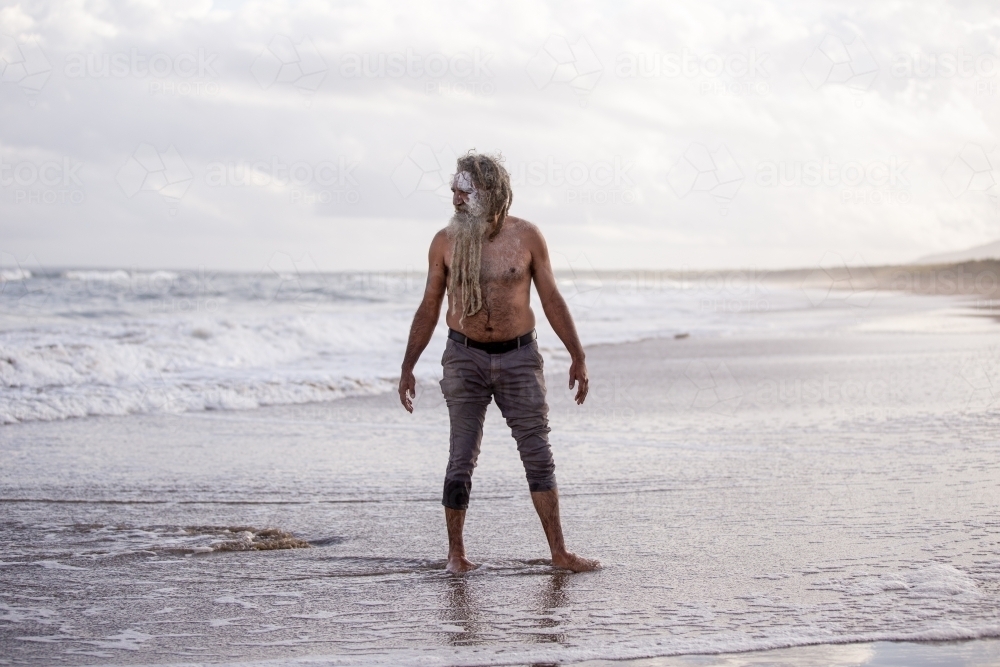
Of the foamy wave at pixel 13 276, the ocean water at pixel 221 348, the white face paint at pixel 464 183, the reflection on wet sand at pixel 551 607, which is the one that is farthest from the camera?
the foamy wave at pixel 13 276

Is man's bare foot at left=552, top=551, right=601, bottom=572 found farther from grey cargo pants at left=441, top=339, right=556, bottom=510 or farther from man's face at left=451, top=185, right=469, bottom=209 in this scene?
man's face at left=451, top=185, right=469, bottom=209

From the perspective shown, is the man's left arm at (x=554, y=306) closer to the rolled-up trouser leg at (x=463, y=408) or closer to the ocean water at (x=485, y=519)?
the rolled-up trouser leg at (x=463, y=408)

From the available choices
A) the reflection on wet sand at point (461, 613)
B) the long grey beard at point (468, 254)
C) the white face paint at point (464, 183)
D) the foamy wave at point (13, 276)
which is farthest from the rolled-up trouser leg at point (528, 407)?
the foamy wave at point (13, 276)

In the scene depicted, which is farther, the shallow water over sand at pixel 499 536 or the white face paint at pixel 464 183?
the white face paint at pixel 464 183

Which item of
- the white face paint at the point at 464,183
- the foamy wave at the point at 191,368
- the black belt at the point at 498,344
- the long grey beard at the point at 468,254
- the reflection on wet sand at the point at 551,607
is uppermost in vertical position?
the white face paint at the point at 464,183

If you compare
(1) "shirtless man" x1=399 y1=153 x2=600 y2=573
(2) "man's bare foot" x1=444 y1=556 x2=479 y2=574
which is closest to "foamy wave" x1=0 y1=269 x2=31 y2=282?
(1) "shirtless man" x1=399 y1=153 x2=600 y2=573

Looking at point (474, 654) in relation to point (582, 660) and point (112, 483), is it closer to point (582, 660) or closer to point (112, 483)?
point (582, 660)

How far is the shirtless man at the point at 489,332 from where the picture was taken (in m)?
4.11

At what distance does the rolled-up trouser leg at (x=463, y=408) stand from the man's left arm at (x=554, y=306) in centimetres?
35

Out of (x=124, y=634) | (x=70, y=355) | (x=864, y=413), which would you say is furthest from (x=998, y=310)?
(x=124, y=634)

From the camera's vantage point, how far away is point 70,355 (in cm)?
1191

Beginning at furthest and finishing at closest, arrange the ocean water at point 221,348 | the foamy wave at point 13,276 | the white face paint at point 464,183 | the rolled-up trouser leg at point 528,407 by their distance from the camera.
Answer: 1. the foamy wave at point 13,276
2. the ocean water at point 221,348
3. the rolled-up trouser leg at point 528,407
4. the white face paint at point 464,183

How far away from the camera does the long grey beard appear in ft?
13.5

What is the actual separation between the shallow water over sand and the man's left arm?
83 centimetres
